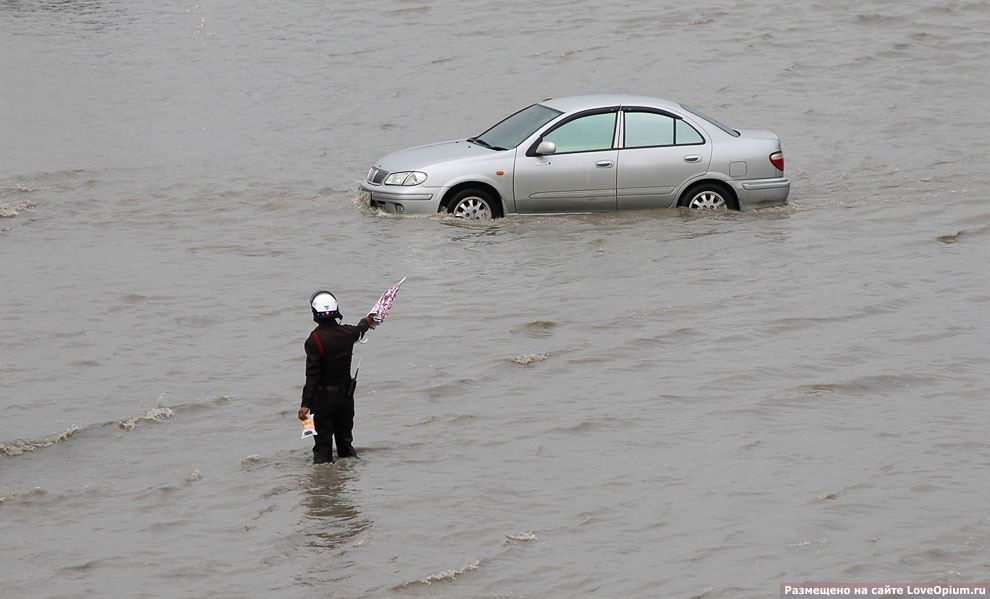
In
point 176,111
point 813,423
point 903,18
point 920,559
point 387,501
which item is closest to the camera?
point 920,559

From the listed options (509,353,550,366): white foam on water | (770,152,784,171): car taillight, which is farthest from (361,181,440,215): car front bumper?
(509,353,550,366): white foam on water

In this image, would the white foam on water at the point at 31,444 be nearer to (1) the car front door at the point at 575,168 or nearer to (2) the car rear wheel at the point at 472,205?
(2) the car rear wheel at the point at 472,205

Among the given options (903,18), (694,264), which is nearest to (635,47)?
(903,18)

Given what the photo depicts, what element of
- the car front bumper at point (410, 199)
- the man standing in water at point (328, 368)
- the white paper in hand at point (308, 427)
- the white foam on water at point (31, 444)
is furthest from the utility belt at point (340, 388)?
the car front bumper at point (410, 199)

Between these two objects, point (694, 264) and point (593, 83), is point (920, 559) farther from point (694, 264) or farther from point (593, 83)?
point (593, 83)

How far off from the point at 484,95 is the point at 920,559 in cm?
1721

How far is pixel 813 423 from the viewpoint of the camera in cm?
867

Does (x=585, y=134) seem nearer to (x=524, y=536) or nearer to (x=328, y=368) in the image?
(x=328, y=368)

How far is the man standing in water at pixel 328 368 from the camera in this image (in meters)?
7.86

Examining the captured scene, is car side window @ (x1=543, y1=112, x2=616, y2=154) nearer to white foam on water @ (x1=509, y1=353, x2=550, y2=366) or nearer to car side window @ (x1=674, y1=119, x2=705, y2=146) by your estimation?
car side window @ (x1=674, y1=119, x2=705, y2=146)

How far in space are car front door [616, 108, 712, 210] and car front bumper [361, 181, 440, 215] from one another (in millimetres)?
2067

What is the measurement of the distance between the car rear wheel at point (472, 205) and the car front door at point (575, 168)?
32 cm

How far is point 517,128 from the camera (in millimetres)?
14594

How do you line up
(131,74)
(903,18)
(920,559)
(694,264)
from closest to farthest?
(920,559)
(694,264)
(131,74)
(903,18)
